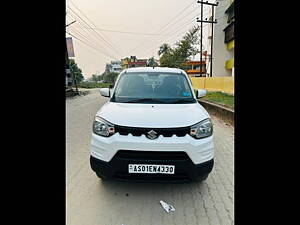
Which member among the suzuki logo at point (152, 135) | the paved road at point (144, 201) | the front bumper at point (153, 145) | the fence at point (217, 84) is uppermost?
the fence at point (217, 84)

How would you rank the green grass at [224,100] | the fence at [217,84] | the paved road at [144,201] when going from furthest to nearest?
the fence at [217,84] → the green grass at [224,100] → the paved road at [144,201]

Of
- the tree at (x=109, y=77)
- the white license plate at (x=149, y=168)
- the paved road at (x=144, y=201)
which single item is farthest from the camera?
the tree at (x=109, y=77)

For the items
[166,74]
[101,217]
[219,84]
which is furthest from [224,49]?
[101,217]

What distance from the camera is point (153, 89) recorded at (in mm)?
3684

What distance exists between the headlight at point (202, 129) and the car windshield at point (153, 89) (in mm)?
699

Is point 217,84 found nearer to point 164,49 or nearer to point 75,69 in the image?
point 75,69

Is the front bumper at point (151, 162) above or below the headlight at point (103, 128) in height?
below

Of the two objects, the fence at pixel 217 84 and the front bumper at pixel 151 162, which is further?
the fence at pixel 217 84

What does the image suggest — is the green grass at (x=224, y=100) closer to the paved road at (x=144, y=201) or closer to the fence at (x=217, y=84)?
the fence at (x=217, y=84)

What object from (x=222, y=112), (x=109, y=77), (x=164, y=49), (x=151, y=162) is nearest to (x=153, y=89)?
(x=151, y=162)

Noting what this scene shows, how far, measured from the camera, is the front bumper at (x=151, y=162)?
2.53 m

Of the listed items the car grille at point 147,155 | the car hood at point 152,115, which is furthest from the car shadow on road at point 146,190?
the car hood at point 152,115

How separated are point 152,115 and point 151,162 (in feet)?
1.88
